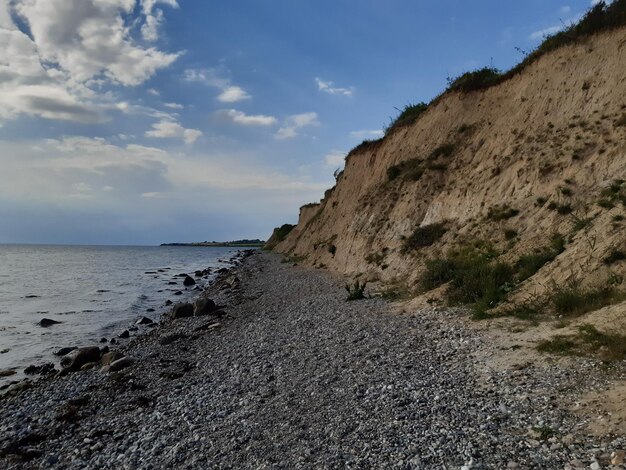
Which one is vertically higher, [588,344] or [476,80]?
[476,80]

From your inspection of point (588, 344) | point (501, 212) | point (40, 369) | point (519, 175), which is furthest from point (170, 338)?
point (519, 175)

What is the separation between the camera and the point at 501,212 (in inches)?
724

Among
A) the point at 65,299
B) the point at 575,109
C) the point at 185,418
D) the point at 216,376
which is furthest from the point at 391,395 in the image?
the point at 65,299

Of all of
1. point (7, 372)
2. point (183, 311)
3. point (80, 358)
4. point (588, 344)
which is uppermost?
point (588, 344)

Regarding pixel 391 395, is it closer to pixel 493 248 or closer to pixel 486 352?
pixel 486 352

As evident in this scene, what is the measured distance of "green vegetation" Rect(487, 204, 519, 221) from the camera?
17781 millimetres

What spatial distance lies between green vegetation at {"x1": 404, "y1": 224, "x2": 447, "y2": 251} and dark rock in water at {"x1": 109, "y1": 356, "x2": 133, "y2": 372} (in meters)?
14.0

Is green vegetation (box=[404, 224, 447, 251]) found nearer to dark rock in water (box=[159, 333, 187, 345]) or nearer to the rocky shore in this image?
the rocky shore

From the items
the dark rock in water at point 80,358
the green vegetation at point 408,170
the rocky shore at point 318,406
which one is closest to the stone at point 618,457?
the rocky shore at point 318,406

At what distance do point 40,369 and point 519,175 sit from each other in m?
20.7

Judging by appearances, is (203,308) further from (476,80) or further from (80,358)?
(476,80)

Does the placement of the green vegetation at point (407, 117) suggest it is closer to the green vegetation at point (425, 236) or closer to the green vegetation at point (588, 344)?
the green vegetation at point (425, 236)

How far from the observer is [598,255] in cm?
1143

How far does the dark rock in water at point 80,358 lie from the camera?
577 inches
